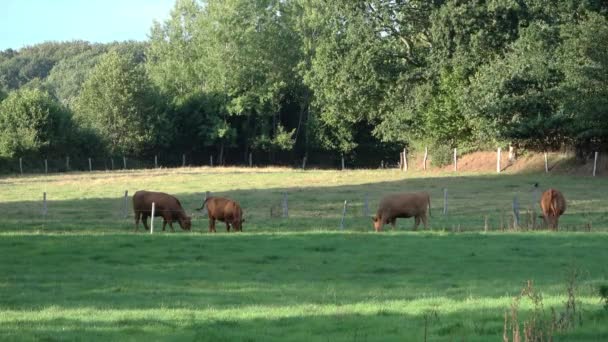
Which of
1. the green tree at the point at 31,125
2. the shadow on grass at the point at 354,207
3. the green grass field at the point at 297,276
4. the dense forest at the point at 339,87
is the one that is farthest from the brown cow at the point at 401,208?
the green tree at the point at 31,125

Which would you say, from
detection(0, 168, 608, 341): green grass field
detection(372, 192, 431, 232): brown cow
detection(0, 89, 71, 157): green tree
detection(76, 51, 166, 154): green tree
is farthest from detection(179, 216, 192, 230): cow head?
detection(76, 51, 166, 154): green tree

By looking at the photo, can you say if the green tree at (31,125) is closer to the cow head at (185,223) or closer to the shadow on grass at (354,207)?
the shadow on grass at (354,207)

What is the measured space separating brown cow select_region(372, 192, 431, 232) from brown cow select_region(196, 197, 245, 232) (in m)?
4.44

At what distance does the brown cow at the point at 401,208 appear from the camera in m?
29.9

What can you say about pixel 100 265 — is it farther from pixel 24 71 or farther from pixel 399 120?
pixel 24 71

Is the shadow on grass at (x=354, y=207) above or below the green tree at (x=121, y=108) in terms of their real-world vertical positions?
below

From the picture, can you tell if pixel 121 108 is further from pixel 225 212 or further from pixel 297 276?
pixel 297 276

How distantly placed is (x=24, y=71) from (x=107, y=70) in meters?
121

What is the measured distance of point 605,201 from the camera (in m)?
38.6

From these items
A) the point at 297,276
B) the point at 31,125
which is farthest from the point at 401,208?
the point at 31,125

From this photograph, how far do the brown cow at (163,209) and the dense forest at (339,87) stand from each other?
2884 centimetres

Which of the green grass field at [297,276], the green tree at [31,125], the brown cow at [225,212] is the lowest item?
the green grass field at [297,276]

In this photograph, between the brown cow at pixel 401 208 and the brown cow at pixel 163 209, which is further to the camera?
the brown cow at pixel 163 209

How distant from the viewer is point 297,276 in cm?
1911
